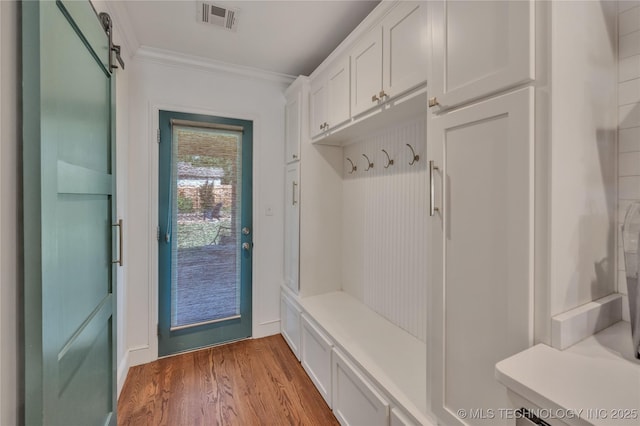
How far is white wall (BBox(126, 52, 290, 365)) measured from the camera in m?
2.36

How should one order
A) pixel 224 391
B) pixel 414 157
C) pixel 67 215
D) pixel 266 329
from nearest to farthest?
pixel 67 215, pixel 414 157, pixel 224 391, pixel 266 329

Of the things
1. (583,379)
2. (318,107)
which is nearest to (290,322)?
(318,107)

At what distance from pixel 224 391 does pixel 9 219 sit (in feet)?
6.03

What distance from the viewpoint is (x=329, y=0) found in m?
1.77

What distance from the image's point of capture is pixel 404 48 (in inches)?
55.7

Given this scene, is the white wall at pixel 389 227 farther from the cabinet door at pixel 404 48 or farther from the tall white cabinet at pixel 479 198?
the tall white cabinet at pixel 479 198

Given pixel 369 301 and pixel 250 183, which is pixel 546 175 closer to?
pixel 369 301

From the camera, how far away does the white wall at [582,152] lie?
30.4 inches

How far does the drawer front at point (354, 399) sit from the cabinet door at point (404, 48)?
1.52m

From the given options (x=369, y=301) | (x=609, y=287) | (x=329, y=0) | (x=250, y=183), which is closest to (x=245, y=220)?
(x=250, y=183)

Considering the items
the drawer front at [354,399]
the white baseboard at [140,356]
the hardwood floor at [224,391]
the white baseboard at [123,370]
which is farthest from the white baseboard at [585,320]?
the white baseboard at [140,356]

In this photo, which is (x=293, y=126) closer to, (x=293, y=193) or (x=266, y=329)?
(x=293, y=193)

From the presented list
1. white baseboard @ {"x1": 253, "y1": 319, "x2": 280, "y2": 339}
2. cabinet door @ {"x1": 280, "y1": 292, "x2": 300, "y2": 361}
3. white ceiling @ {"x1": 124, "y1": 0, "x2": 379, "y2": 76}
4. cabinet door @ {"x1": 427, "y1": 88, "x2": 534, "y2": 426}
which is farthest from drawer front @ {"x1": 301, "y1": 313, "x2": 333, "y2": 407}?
white ceiling @ {"x1": 124, "y1": 0, "x2": 379, "y2": 76}

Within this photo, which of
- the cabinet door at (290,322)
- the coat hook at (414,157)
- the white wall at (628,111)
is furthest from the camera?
the cabinet door at (290,322)
